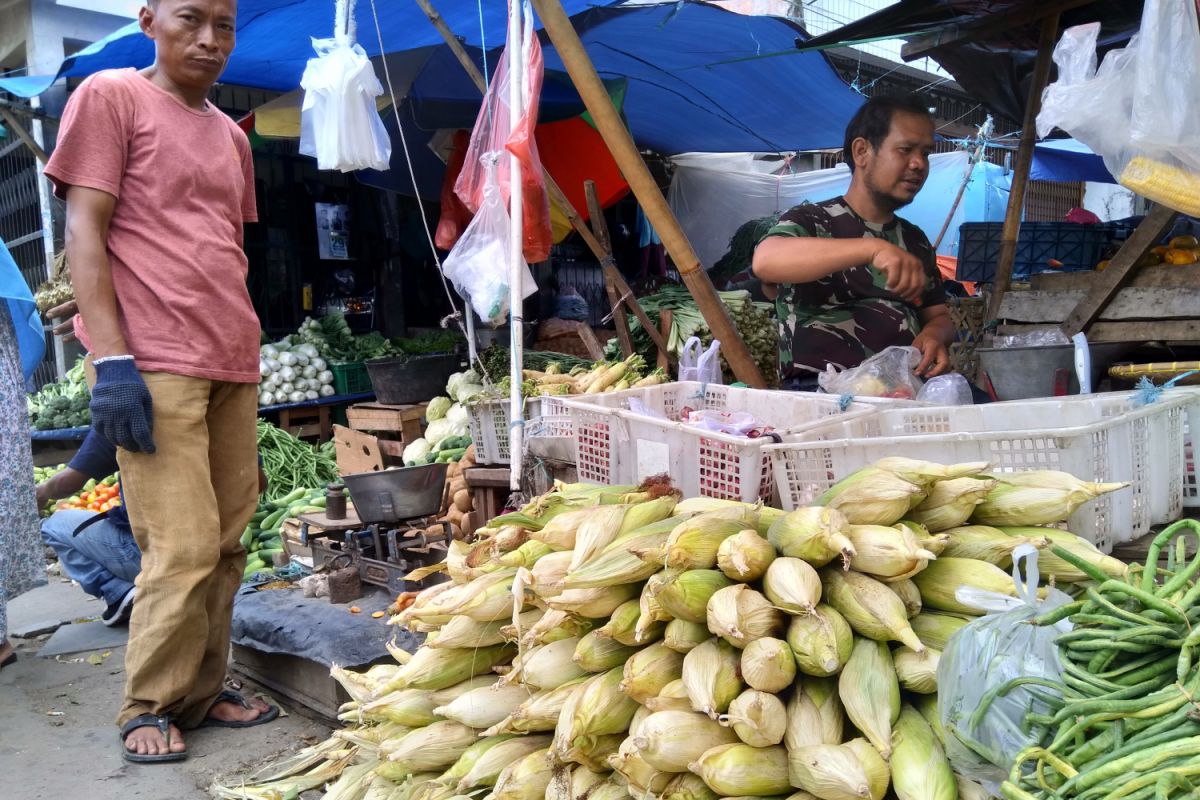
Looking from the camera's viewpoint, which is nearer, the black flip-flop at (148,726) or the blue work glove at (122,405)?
the blue work glove at (122,405)

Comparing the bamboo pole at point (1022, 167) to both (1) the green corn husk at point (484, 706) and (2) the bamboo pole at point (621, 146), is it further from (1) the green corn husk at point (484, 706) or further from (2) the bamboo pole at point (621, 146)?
(1) the green corn husk at point (484, 706)

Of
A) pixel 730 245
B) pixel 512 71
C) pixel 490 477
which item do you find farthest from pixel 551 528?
pixel 730 245

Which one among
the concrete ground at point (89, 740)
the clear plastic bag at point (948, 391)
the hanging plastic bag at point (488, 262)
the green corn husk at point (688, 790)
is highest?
the hanging plastic bag at point (488, 262)

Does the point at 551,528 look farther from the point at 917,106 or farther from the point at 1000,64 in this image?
the point at 1000,64

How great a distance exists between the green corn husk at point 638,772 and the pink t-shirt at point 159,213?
6.88ft

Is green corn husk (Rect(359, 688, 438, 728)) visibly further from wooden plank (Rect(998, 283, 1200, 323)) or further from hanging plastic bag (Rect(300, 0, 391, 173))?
wooden plank (Rect(998, 283, 1200, 323))

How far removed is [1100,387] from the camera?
3.83m

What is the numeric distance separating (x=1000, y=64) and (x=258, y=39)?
16.5 ft

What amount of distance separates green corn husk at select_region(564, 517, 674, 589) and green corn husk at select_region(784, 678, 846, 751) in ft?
1.44

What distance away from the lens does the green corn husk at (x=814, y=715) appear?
5.97ft

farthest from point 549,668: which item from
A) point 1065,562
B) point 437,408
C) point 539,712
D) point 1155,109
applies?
point 437,408

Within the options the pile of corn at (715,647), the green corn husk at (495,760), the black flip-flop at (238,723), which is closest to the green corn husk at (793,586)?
the pile of corn at (715,647)

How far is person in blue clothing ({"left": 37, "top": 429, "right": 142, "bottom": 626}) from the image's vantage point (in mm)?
4387

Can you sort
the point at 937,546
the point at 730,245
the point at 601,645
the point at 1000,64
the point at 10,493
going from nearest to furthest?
the point at 937,546 → the point at 601,645 → the point at 10,493 → the point at 1000,64 → the point at 730,245
